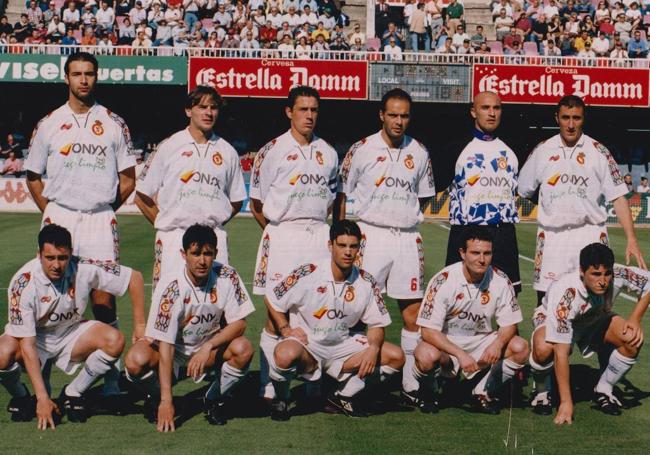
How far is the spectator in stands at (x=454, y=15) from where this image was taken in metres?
30.7

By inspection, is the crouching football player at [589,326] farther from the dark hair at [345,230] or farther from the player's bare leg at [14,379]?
the player's bare leg at [14,379]

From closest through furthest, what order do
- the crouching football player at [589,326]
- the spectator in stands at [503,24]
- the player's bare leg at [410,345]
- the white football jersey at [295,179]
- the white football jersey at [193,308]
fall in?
the white football jersey at [193,308], the crouching football player at [589,326], the player's bare leg at [410,345], the white football jersey at [295,179], the spectator in stands at [503,24]

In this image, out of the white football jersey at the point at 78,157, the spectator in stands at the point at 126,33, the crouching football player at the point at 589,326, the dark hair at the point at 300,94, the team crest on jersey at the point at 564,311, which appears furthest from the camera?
the spectator in stands at the point at 126,33

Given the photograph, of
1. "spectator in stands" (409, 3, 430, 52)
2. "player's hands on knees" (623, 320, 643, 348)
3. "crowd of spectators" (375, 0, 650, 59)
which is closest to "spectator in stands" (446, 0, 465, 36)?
"crowd of spectators" (375, 0, 650, 59)

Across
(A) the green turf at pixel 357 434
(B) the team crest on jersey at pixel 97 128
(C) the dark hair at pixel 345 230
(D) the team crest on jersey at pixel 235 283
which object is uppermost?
(B) the team crest on jersey at pixel 97 128

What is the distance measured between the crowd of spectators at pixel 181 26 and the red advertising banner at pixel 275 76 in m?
0.51

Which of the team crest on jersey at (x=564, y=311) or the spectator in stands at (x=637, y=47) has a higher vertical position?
the spectator in stands at (x=637, y=47)

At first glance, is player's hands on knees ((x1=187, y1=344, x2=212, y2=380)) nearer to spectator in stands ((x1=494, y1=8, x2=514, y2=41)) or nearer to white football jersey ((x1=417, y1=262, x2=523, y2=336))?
white football jersey ((x1=417, y1=262, x2=523, y2=336))

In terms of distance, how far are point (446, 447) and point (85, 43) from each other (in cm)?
2525

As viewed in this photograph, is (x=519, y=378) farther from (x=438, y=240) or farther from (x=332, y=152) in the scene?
(x=438, y=240)

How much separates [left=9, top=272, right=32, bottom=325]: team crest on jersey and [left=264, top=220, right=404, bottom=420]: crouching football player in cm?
157

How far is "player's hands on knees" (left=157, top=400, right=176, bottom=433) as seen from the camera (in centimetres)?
566

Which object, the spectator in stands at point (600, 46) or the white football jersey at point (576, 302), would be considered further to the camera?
the spectator in stands at point (600, 46)

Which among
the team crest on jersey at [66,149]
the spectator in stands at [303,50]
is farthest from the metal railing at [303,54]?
the team crest on jersey at [66,149]
